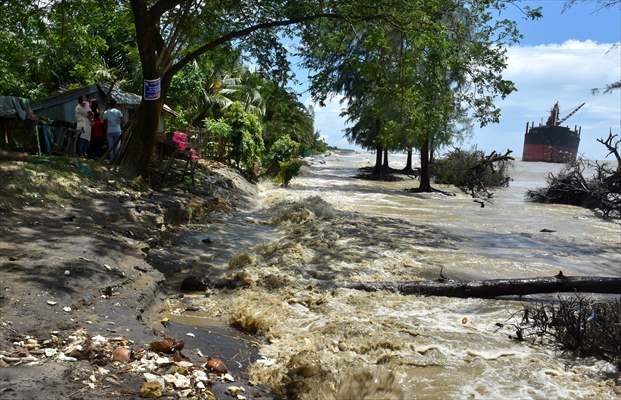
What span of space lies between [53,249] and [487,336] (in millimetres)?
5585

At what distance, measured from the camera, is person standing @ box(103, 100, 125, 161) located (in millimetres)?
15070

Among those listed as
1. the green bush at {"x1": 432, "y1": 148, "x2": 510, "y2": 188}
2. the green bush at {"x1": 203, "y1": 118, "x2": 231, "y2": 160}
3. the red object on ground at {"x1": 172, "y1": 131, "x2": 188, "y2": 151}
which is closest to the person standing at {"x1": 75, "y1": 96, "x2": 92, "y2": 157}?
the red object on ground at {"x1": 172, "y1": 131, "x2": 188, "y2": 151}

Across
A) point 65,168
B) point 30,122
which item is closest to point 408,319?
point 65,168

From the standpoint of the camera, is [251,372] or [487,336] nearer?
[251,372]

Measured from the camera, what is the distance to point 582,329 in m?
6.15

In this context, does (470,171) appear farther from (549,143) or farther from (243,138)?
(549,143)

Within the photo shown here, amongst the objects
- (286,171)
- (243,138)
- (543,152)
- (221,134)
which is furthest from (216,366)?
(543,152)

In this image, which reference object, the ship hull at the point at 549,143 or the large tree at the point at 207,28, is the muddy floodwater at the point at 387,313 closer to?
the large tree at the point at 207,28

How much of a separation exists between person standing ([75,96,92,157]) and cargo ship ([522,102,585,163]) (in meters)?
78.0

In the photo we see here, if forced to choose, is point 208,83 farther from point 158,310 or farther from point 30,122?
point 158,310

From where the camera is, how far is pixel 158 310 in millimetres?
6816

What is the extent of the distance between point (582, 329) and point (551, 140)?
9033 centimetres

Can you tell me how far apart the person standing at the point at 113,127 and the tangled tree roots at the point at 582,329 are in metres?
12.0

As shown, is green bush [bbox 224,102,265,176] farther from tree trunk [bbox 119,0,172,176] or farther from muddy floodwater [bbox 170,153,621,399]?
muddy floodwater [bbox 170,153,621,399]
